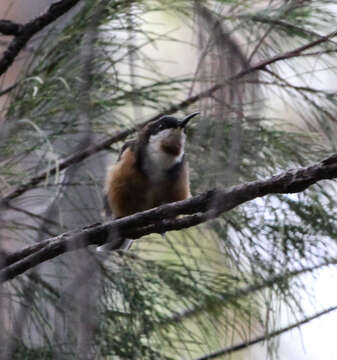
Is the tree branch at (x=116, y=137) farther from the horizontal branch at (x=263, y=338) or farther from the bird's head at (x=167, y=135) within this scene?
the horizontal branch at (x=263, y=338)

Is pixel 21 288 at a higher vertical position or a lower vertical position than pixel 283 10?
lower

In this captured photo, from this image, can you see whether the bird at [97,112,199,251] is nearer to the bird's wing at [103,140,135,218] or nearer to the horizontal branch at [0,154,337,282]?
the bird's wing at [103,140,135,218]

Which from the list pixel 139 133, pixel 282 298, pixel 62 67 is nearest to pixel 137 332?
pixel 282 298

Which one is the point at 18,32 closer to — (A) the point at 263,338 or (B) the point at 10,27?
(B) the point at 10,27

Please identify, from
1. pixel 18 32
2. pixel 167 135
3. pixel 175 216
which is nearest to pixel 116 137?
pixel 167 135

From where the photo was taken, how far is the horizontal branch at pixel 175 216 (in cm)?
104

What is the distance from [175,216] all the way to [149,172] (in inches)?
28.0

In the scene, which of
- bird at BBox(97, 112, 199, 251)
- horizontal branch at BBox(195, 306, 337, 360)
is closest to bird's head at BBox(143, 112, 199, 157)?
bird at BBox(97, 112, 199, 251)

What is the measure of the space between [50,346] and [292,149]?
0.70m

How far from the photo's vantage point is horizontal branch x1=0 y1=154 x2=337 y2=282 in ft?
3.42

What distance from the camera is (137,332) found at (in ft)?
5.55

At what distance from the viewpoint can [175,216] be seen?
129 centimetres

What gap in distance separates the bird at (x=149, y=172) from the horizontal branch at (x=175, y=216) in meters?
0.44

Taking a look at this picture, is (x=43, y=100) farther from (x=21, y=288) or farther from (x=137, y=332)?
(x=137, y=332)
